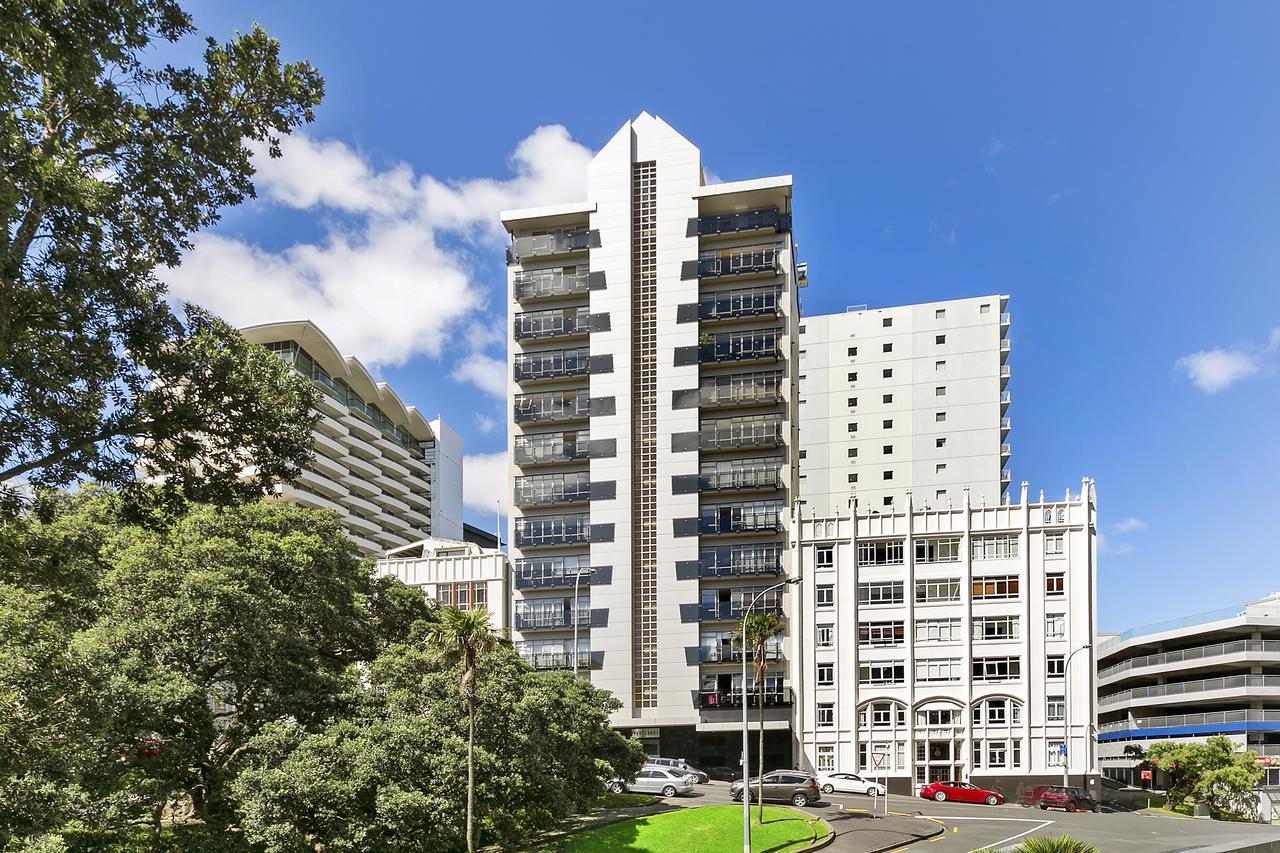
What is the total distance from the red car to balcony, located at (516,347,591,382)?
4366cm

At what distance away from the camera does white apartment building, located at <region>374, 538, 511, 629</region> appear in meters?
90.4

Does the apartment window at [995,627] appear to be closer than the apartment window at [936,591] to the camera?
Yes

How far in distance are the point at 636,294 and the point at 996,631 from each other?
135 feet

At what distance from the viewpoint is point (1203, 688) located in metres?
88.6

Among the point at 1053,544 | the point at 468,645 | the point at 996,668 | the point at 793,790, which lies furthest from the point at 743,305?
the point at 468,645

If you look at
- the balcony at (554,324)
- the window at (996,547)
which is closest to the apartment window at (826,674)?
the window at (996,547)

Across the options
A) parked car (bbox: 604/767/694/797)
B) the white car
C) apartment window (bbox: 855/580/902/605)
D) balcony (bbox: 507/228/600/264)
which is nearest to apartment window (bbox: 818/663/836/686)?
apartment window (bbox: 855/580/902/605)

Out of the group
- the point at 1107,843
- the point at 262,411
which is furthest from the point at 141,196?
the point at 1107,843

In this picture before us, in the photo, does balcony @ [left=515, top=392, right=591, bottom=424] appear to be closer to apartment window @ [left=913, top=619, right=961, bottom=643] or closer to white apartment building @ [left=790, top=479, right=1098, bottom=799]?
white apartment building @ [left=790, top=479, right=1098, bottom=799]

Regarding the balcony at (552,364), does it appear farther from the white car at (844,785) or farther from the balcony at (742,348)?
the white car at (844,785)

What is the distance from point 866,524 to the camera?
7975 cm

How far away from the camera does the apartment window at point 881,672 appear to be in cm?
7669

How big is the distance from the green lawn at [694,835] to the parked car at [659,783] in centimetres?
1278

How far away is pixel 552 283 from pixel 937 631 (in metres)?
44.7
